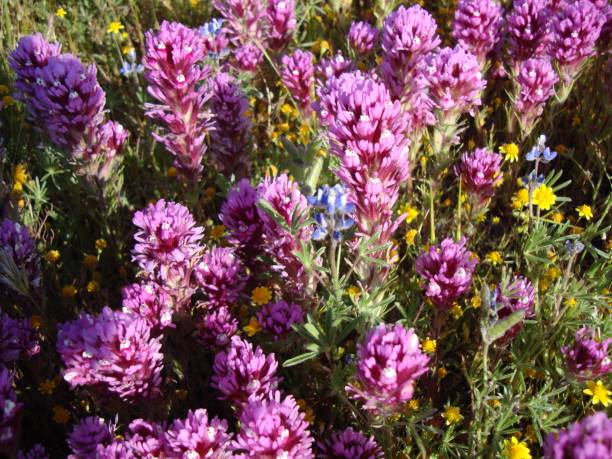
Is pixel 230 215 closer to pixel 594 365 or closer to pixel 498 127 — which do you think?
pixel 594 365

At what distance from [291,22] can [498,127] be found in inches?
73.4

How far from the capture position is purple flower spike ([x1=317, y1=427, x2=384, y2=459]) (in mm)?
2297

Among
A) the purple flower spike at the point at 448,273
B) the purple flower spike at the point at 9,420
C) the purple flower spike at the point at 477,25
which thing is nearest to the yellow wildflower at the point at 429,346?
the purple flower spike at the point at 448,273

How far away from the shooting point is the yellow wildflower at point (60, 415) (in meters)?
2.85

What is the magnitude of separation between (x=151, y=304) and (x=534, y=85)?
2597 mm

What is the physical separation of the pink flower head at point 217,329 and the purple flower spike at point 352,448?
74 centimetres

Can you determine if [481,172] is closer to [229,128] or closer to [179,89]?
[229,128]

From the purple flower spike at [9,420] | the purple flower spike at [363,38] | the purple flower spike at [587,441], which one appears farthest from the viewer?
the purple flower spike at [363,38]

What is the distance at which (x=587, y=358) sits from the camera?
2307mm

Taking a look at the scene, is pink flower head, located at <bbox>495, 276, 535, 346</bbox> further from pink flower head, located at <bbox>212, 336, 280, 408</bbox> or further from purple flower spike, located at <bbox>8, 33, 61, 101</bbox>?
purple flower spike, located at <bbox>8, 33, 61, 101</bbox>

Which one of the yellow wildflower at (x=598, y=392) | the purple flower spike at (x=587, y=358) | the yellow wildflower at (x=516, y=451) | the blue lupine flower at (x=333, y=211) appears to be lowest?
the yellow wildflower at (x=516, y=451)

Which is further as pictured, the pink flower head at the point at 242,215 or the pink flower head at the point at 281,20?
the pink flower head at the point at 281,20

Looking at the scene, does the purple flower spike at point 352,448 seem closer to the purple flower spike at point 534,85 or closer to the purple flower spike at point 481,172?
the purple flower spike at point 481,172

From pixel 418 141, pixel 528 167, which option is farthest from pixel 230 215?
pixel 528 167
